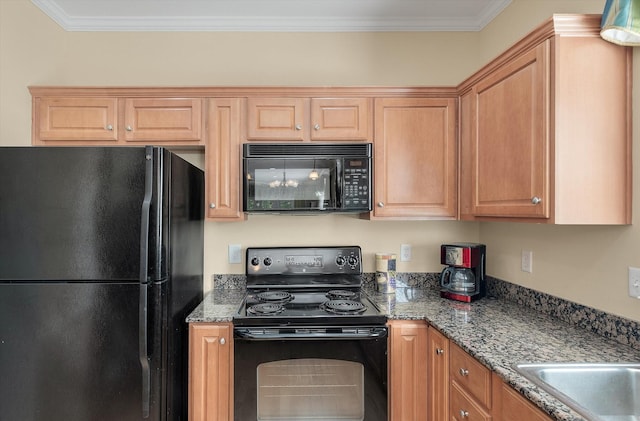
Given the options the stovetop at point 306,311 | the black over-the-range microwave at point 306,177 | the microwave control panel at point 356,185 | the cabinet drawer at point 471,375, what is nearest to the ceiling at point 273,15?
the black over-the-range microwave at point 306,177

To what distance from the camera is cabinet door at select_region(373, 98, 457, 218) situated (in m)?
2.05

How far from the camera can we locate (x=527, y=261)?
6.04 feet

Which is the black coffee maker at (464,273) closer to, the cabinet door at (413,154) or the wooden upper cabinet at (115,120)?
the cabinet door at (413,154)

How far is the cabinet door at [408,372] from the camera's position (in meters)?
1.71

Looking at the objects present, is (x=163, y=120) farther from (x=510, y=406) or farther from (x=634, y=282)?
(x=634, y=282)

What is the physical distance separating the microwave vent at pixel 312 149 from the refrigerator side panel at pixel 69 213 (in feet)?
2.35

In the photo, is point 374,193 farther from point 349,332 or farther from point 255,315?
point 255,315

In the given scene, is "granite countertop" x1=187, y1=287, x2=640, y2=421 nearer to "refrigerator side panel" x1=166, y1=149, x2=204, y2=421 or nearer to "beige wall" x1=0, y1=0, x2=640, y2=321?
"refrigerator side panel" x1=166, y1=149, x2=204, y2=421

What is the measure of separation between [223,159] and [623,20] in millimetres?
1876

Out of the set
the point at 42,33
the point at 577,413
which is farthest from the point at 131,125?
the point at 577,413

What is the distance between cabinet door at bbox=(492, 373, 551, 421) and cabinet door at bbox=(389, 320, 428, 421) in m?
0.55

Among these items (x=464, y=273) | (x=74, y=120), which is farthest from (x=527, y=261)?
(x=74, y=120)

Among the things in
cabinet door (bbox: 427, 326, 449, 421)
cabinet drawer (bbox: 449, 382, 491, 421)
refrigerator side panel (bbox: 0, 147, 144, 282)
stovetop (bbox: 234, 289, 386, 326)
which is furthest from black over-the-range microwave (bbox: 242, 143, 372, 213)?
cabinet drawer (bbox: 449, 382, 491, 421)

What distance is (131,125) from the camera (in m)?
2.01
